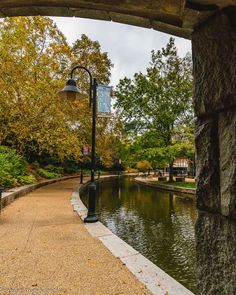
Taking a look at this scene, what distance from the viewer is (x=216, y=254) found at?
5.12ft

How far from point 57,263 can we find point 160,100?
18.3m

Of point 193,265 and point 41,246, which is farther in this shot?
point 193,265

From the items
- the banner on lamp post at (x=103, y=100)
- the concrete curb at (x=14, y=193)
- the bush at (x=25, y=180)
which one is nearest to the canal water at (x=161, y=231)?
the concrete curb at (x=14, y=193)

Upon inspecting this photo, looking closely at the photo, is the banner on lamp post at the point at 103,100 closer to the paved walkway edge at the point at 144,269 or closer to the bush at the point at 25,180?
the paved walkway edge at the point at 144,269

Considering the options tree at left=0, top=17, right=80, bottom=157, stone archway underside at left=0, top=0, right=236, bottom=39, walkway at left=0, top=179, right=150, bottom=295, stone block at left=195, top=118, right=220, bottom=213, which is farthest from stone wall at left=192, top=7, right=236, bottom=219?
tree at left=0, top=17, right=80, bottom=157

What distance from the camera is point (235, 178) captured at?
1387mm

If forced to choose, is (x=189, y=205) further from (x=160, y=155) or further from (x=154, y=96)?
(x=154, y=96)

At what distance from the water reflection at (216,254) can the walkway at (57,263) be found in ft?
4.36

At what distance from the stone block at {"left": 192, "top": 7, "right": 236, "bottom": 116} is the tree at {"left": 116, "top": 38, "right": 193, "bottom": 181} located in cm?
1784

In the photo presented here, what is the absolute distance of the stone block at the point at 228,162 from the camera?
1.41m

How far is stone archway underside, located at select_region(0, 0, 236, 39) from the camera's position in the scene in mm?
1527

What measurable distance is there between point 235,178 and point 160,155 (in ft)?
57.8

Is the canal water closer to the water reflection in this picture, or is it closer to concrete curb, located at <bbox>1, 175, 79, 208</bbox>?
the water reflection

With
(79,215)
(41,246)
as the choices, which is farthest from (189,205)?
(41,246)
